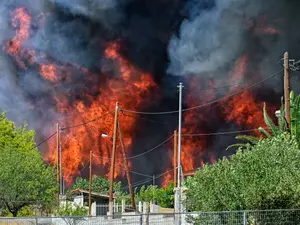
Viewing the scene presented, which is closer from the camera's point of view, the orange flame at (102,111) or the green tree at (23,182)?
the green tree at (23,182)

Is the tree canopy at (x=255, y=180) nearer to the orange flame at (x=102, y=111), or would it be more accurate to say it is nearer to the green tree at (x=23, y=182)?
the green tree at (x=23, y=182)

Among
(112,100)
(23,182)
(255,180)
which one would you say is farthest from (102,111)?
(255,180)

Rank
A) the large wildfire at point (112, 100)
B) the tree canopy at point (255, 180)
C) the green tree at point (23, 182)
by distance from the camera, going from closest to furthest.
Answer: the tree canopy at point (255, 180) < the green tree at point (23, 182) < the large wildfire at point (112, 100)

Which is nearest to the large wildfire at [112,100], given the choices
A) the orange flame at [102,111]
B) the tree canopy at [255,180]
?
the orange flame at [102,111]

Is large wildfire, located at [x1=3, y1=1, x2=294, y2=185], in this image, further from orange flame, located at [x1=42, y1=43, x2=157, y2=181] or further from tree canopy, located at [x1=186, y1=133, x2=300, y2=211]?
tree canopy, located at [x1=186, y1=133, x2=300, y2=211]

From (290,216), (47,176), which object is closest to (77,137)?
(47,176)

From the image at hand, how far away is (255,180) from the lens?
63.0ft

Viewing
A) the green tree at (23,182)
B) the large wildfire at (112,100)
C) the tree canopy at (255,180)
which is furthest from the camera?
the large wildfire at (112,100)

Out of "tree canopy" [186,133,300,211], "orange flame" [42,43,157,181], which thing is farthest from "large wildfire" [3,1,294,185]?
"tree canopy" [186,133,300,211]

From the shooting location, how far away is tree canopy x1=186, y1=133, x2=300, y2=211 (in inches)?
736

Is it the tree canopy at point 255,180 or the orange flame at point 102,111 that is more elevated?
the orange flame at point 102,111

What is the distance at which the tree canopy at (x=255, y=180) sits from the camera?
18703mm

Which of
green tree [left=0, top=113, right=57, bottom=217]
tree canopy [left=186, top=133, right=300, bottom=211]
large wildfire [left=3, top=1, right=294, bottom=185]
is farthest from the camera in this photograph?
large wildfire [left=3, top=1, right=294, bottom=185]

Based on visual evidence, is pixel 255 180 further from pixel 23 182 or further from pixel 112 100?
pixel 112 100
